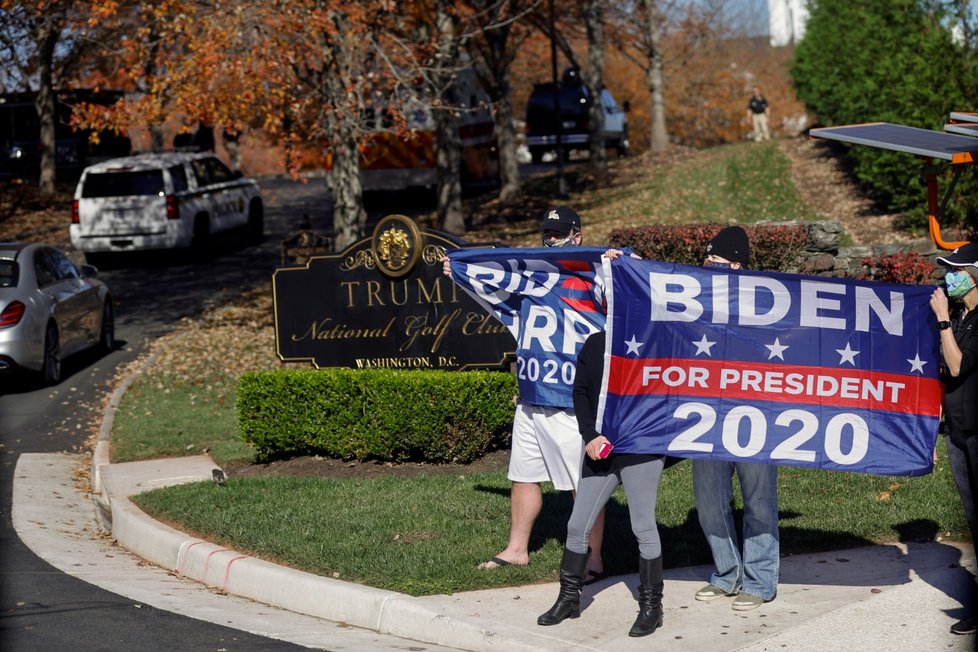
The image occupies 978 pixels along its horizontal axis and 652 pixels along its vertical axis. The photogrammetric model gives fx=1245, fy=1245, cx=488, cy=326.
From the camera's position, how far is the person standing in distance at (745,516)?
261 inches

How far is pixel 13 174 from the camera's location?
34031 mm

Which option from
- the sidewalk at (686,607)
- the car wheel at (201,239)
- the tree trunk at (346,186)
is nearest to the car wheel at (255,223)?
the car wheel at (201,239)

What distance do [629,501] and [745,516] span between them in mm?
724

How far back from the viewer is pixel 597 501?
21.1 feet

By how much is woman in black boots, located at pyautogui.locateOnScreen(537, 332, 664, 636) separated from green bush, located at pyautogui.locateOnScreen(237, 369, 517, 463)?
3.80 meters

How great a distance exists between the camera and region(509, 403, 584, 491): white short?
707 cm

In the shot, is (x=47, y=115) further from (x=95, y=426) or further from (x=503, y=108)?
(x=95, y=426)

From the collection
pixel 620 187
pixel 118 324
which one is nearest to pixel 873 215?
pixel 620 187

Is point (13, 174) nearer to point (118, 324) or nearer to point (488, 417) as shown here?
point (118, 324)

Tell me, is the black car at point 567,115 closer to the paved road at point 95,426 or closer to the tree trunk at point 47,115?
the paved road at point 95,426

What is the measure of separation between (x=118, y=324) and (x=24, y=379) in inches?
138

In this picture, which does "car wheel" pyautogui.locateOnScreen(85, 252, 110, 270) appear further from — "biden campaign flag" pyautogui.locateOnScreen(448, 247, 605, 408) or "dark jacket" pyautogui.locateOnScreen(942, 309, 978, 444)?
"dark jacket" pyautogui.locateOnScreen(942, 309, 978, 444)

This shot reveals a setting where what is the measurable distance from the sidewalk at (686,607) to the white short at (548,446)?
25.6 inches

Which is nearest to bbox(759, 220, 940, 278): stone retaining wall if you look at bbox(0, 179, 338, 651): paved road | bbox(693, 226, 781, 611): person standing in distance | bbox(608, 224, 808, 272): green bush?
bbox(608, 224, 808, 272): green bush
